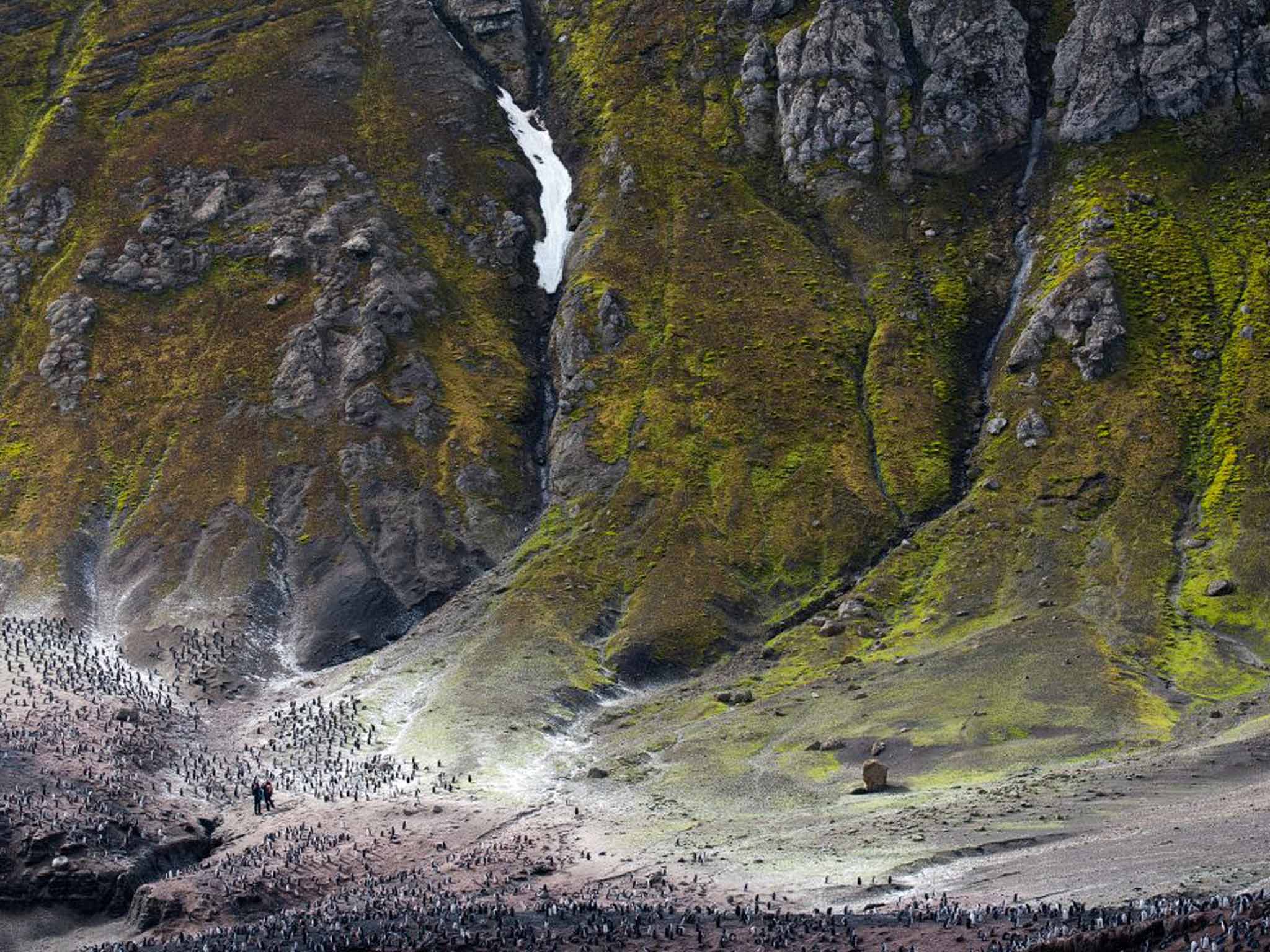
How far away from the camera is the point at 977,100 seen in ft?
647

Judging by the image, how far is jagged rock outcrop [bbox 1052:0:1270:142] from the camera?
604ft

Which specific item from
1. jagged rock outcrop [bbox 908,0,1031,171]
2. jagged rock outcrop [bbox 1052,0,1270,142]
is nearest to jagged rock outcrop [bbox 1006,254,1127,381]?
jagged rock outcrop [bbox 1052,0,1270,142]

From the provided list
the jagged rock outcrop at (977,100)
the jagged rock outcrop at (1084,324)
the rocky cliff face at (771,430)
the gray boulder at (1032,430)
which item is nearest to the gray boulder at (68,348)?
the rocky cliff face at (771,430)

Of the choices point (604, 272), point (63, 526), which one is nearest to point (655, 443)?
point (604, 272)

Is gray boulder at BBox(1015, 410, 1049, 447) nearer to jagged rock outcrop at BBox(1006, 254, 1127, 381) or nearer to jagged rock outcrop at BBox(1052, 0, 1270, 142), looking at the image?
jagged rock outcrop at BBox(1006, 254, 1127, 381)

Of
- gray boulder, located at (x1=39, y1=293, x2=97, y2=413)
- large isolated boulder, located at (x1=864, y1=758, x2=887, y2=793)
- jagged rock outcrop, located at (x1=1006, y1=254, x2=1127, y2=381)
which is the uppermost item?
gray boulder, located at (x1=39, y1=293, x2=97, y2=413)

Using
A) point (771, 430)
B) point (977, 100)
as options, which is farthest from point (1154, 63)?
point (771, 430)

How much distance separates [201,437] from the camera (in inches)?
6929

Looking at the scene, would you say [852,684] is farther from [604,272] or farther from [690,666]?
[604,272]

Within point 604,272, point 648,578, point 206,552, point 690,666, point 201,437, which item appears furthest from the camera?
point 604,272

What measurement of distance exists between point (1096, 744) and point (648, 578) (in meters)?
56.9

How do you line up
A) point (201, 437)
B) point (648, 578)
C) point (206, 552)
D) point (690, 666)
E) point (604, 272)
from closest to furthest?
1. point (690, 666)
2. point (648, 578)
3. point (206, 552)
4. point (201, 437)
5. point (604, 272)

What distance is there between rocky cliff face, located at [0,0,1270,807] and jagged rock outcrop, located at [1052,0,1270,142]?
1.63ft

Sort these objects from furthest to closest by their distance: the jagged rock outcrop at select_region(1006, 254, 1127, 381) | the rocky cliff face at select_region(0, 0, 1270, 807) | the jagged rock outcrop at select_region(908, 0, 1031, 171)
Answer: the jagged rock outcrop at select_region(908, 0, 1031, 171), the jagged rock outcrop at select_region(1006, 254, 1127, 381), the rocky cliff face at select_region(0, 0, 1270, 807)
